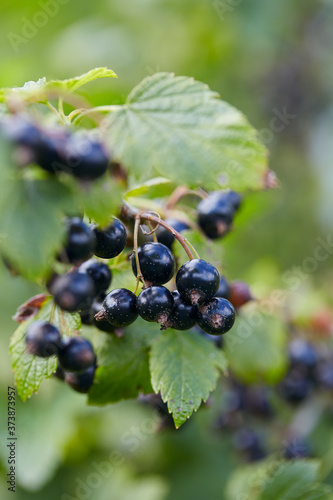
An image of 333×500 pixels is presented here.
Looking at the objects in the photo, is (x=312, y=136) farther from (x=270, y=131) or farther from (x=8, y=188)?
(x=8, y=188)

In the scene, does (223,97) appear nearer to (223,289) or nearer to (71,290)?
(223,289)

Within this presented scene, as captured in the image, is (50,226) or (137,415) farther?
(137,415)

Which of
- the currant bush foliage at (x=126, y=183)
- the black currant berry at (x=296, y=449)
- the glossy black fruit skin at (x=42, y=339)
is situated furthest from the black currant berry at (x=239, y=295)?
the black currant berry at (x=296, y=449)

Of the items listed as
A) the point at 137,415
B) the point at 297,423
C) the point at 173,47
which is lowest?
the point at 137,415

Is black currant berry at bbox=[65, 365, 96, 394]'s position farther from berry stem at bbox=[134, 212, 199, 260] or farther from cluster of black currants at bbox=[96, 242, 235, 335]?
berry stem at bbox=[134, 212, 199, 260]

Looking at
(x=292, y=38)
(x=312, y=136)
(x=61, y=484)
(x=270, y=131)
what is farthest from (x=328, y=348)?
(x=292, y=38)

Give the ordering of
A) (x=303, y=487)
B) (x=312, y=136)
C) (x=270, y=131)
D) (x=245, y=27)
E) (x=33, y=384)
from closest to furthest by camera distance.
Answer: (x=33, y=384), (x=303, y=487), (x=245, y=27), (x=270, y=131), (x=312, y=136)

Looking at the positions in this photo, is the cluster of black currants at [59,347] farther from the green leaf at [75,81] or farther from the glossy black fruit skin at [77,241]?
the green leaf at [75,81]
